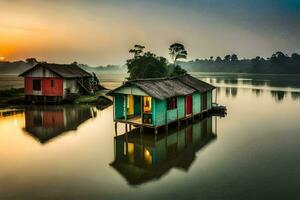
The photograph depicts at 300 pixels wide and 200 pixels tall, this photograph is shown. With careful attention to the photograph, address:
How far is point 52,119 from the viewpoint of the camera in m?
30.9

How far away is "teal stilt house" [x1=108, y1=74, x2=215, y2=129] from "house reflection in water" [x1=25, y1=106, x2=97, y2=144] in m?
5.53

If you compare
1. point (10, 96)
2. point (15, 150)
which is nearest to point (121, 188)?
point (15, 150)

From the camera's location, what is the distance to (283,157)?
18.2 meters

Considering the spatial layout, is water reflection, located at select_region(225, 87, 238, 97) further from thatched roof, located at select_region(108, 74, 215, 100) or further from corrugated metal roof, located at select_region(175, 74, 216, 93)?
thatched roof, located at select_region(108, 74, 215, 100)

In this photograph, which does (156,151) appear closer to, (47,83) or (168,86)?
(168,86)

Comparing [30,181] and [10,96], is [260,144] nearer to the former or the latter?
[30,181]

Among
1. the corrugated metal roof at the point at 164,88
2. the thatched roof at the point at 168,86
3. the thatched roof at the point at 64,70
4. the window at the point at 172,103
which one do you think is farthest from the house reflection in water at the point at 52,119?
the window at the point at 172,103

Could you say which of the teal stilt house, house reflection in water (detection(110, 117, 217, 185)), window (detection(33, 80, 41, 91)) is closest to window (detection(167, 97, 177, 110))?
the teal stilt house

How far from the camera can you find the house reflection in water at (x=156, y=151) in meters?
15.9

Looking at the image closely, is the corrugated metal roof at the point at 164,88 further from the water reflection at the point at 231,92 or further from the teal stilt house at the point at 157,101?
the water reflection at the point at 231,92

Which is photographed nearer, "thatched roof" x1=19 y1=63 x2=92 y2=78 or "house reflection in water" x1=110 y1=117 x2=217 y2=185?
"house reflection in water" x1=110 y1=117 x2=217 y2=185

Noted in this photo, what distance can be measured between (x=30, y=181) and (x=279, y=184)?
1210cm

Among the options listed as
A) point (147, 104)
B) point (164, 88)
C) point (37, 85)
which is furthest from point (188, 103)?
point (37, 85)

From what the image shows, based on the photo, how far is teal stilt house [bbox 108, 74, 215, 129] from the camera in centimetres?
2312
